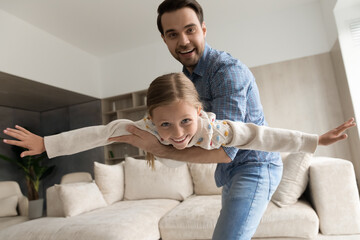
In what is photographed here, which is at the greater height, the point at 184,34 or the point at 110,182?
the point at 184,34

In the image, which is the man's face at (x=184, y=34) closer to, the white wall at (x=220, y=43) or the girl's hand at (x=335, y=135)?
the girl's hand at (x=335, y=135)

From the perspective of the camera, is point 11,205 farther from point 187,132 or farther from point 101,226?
point 187,132

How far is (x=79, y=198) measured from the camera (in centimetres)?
275

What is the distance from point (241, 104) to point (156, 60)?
14.0 ft

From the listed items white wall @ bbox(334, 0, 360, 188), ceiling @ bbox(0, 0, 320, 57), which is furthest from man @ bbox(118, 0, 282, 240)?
ceiling @ bbox(0, 0, 320, 57)

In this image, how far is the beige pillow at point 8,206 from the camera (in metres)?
3.62

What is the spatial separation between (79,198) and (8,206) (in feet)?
5.28

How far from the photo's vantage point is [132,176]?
10.8 ft

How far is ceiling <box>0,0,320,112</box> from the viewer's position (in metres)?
3.74

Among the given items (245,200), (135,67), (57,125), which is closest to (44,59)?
(135,67)

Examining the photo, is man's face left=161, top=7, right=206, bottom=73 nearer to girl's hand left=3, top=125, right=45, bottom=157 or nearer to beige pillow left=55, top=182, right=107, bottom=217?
girl's hand left=3, top=125, right=45, bottom=157

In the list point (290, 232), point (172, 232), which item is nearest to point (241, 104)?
point (290, 232)

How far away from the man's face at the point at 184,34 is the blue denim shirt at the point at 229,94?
0.04m

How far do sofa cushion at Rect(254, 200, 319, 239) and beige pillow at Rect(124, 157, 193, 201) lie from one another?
111cm
